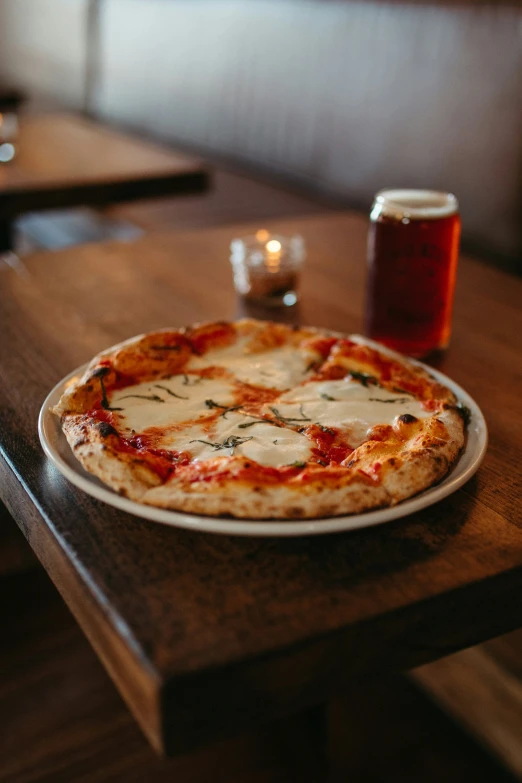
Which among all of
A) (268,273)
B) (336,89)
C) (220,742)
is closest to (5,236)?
(336,89)

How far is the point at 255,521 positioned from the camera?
0.66 m

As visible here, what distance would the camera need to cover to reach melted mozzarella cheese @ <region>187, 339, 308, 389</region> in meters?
0.92

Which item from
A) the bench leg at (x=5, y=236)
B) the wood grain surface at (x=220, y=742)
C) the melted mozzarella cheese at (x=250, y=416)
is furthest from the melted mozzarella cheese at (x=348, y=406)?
the bench leg at (x=5, y=236)

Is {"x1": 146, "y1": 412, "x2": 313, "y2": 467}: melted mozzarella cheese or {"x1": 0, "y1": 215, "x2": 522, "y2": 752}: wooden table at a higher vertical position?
{"x1": 146, "y1": 412, "x2": 313, "y2": 467}: melted mozzarella cheese

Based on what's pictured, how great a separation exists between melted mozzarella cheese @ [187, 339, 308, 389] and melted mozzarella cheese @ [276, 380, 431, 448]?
1.3 inches

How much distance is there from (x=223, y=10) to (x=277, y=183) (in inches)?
31.5

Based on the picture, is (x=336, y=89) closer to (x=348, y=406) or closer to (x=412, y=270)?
(x=412, y=270)

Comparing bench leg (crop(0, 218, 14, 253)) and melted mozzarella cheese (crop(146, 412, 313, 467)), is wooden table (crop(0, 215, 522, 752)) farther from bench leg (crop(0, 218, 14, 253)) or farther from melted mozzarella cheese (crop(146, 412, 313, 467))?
bench leg (crop(0, 218, 14, 253))

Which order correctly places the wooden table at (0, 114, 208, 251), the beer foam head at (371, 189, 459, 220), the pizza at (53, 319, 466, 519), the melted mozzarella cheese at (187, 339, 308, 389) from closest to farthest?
the pizza at (53, 319, 466, 519)
the melted mozzarella cheese at (187, 339, 308, 389)
the beer foam head at (371, 189, 459, 220)
the wooden table at (0, 114, 208, 251)

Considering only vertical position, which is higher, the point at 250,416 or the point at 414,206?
the point at 414,206

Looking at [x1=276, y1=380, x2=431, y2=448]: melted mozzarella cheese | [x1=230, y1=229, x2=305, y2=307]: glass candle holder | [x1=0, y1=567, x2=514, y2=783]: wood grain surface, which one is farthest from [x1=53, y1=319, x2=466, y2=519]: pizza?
[x1=0, y1=567, x2=514, y2=783]: wood grain surface

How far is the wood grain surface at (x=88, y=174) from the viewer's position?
216 centimetres

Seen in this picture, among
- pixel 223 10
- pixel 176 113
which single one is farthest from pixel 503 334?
pixel 176 113

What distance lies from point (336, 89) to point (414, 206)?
1.85 metres
